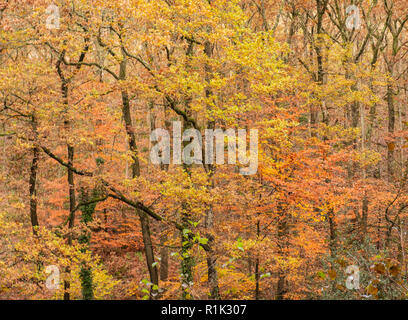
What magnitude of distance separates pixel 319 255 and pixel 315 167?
13.0 feet

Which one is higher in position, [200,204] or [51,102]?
[51,102]

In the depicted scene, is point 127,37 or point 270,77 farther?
point 270,77

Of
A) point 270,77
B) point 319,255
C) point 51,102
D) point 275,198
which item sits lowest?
point 319,255

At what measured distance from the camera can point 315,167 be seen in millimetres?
13852

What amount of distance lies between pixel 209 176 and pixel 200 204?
4.31 ft

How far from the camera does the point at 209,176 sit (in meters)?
12.8
